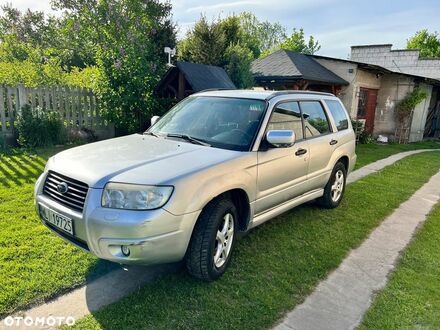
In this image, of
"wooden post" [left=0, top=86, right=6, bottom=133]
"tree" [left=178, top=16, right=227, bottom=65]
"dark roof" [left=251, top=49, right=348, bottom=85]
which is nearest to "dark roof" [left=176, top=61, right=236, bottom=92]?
"dark roof" [left=251, top=49, right=348, bottom=85]

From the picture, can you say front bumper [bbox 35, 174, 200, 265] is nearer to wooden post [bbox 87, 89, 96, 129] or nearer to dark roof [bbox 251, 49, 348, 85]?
wooden post [bbox 87, 89, 96, 129]

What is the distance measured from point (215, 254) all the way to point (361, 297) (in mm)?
1442

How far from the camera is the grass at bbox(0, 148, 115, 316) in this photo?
9.05 ft

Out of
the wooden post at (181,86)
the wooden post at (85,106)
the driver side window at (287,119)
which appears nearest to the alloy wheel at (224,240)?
the driver side window at (287,119)

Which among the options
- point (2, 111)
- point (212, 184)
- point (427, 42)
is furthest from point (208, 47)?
point (427, 42)

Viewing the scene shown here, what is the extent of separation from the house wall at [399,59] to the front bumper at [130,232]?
21935mm

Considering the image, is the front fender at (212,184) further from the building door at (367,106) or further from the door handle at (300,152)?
the building door at (367,106)

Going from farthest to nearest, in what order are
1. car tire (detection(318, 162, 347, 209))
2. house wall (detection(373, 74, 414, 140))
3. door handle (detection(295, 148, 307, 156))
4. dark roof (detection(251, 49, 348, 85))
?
house wall (detection(373, 74, 414, 140)) → dark roof (detection(251, 49, 348, 85)) → car tire (detection(318, 162, 347, 209)) → door handle (detection(295, 148, 307, 156))

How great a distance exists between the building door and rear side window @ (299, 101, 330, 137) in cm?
1189

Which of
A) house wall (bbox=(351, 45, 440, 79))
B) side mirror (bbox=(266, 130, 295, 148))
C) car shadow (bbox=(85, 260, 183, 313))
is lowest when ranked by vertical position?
car shadow (bbox=(85, 260, 183, 313))

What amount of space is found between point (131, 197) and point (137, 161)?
45 cm

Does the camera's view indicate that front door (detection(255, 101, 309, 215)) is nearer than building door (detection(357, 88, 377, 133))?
Yes

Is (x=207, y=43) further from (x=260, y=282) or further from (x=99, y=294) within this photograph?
(x=99, y=294)

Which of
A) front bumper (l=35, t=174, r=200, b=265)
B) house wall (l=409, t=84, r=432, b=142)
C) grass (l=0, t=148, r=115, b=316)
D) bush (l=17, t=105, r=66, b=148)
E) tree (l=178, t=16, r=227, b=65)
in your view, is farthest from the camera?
tree (l=178, t=16, r=227, b=65)
